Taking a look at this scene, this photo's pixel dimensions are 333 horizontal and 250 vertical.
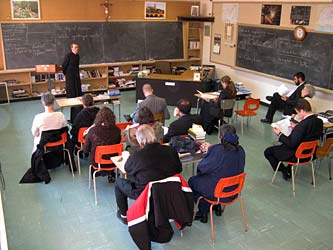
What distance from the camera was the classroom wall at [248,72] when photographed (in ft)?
24.8

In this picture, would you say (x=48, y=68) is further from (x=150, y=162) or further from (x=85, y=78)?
(x=150, y=162)

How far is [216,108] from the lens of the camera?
6.90m

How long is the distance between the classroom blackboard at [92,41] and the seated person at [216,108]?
3.97 metres

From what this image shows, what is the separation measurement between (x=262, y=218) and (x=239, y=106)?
16.8ft

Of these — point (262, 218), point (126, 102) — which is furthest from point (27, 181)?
point (126, 102)

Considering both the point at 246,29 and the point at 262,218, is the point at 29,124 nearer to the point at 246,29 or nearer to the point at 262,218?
the point at 262,218

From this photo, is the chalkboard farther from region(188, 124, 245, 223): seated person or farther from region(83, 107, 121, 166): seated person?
region(83, 107, 121, 166): seated person

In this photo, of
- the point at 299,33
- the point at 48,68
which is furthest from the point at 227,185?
the point at 48,68

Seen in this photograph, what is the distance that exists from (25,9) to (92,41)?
1.85m

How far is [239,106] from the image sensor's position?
9141mm

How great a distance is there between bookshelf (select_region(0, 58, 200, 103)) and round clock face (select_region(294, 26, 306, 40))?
3935 millimetres

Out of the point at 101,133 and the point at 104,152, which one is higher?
the point at 101,133

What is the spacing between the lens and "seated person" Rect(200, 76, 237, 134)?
6.79 meters

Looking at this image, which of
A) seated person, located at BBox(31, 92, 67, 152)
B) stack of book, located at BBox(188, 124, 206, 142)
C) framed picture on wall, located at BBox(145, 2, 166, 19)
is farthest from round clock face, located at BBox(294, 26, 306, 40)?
seated person, located at BBox(31, 92, 67, 152)
